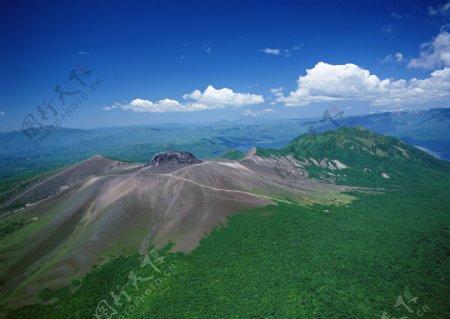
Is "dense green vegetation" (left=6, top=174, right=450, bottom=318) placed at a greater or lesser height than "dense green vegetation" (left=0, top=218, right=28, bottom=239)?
lesser

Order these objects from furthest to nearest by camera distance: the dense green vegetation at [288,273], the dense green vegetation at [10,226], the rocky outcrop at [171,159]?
the rocky outcrop at [171,159] → the dense green vegetation at [10,226] → the dense green vegetation at [288,273]

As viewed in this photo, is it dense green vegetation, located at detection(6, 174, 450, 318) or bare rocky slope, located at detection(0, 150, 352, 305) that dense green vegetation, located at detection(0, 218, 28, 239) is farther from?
dense green vegetation, located at detection(6, 174, 450, 318)

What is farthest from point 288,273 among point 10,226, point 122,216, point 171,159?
point 10,226

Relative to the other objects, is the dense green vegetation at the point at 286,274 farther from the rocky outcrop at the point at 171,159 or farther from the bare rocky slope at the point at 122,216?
the rocky outcrop at the point at 171,159

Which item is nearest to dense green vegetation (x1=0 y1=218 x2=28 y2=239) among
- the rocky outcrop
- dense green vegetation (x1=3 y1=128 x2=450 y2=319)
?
dense green vegetation (x1=3 y1=128 x2=450 y2=319)

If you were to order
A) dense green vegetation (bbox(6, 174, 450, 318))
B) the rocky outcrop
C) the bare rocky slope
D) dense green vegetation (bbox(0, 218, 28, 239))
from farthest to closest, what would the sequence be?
the rocky outcrop, dense green vegetation (bbox(0, 218, 28, 239)), the bare rocky slope, dense green vegetation (bbox(6, 174, 450, 318))

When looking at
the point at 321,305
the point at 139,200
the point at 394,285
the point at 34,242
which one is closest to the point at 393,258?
the point at 394,285

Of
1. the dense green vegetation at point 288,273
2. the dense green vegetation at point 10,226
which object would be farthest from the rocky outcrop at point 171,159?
the dense green vegetation at point 10,226

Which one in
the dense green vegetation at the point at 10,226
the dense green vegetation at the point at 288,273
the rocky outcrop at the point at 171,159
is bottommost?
the dense green vegetation at the point at 288,273

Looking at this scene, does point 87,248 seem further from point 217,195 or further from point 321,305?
point 321,305

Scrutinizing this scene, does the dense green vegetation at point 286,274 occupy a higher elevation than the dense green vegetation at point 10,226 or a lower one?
lower

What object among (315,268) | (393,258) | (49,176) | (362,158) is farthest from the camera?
(362,158)
